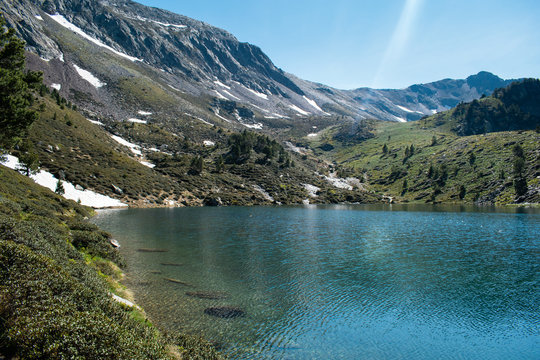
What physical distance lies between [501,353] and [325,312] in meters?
10.5

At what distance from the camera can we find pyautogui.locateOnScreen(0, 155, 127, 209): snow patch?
221 ft

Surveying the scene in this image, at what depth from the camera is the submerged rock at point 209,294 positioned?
22.3 m

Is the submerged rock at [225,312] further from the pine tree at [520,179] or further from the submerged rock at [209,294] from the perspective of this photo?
the pine tree at [520,179]

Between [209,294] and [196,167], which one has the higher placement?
[196,167]

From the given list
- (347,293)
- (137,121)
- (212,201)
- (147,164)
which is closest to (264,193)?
(212,201)

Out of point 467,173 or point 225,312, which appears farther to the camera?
point 467,173

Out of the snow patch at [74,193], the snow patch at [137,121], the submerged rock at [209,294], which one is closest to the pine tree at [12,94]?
the submerged rock at [209,294]

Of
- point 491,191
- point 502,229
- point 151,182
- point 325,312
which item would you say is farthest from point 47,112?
point 491,191

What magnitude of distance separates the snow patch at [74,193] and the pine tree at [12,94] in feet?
146

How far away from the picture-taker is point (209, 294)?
75.4 ft

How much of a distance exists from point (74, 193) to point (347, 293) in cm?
7886

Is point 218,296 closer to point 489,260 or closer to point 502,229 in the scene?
point 489,260

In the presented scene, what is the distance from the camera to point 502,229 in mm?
57750

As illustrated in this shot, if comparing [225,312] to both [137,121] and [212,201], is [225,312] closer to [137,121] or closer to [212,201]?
[212,201]
